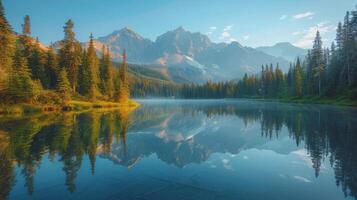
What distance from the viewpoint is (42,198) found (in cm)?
927

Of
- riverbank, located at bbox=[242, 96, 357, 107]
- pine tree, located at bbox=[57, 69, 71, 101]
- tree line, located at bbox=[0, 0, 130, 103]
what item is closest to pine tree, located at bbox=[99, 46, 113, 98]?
tree line, located at bbox=[0, 0, 130, 103]

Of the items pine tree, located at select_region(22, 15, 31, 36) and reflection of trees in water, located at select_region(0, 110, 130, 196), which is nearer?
reflection of trees in water, located at select_region(0, 110, 130, 196)

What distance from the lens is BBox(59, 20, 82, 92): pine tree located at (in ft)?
235

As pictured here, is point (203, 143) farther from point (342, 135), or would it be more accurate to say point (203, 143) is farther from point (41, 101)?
point (41, 101)

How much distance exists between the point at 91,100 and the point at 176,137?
55528mm

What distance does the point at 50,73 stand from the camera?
77062mm

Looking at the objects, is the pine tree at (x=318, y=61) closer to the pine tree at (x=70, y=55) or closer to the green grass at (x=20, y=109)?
the pine tree at (x=70, y=55)

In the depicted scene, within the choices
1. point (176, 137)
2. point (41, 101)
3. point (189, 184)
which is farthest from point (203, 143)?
point (41, 101)

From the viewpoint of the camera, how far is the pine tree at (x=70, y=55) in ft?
235

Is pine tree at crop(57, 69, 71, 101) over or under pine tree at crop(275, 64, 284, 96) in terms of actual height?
under

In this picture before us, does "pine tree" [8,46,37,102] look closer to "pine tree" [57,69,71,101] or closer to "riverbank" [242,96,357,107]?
"pine tree" [57,69,71,101]

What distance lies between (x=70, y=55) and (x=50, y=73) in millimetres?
12276

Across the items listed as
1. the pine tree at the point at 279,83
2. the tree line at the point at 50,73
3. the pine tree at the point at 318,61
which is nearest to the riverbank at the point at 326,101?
the pine tree at the point at 318,61

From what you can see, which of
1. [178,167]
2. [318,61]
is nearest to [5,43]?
[178,167]
